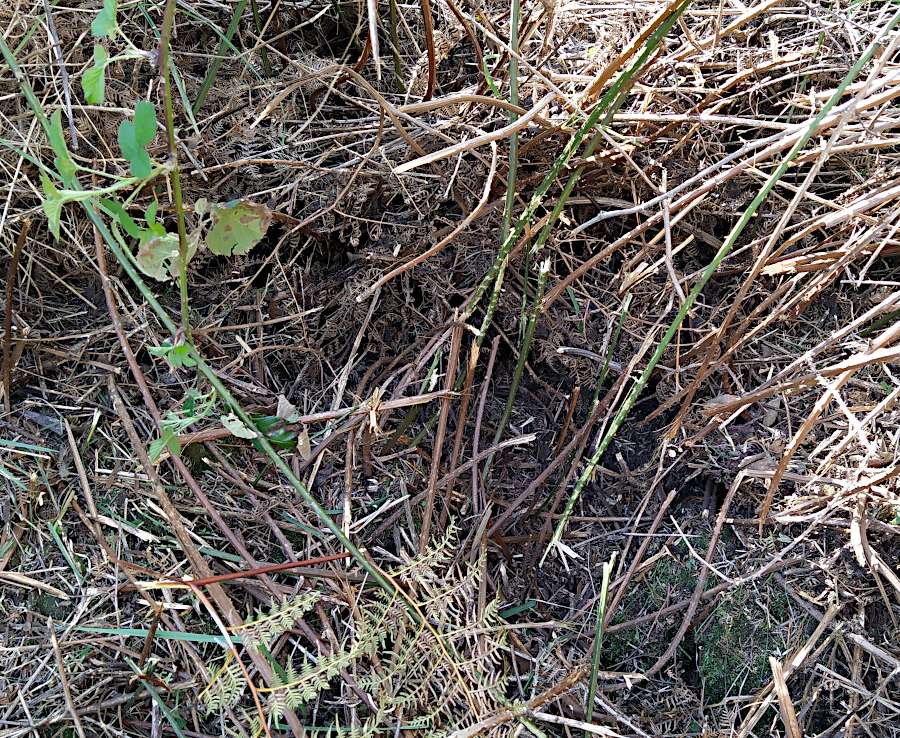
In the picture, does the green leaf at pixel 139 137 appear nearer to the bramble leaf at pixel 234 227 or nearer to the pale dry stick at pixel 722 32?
the bramble leaf at pixel 234 227

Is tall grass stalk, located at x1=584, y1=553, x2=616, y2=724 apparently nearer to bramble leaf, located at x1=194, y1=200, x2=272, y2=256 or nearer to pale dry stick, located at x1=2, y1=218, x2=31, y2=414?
bramble leaf, located at x1=194, y1=200, x2=272, y2=256

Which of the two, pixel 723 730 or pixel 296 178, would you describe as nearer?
pixel 723 730

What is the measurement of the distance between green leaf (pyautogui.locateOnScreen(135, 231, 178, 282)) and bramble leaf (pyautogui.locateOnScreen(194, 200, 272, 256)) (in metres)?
0.06

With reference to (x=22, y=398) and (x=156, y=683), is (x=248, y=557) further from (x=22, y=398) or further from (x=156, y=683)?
(x=22, y=398)

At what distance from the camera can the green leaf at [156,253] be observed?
38.5 inches

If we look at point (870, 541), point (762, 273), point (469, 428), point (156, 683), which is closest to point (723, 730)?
point (870, 541)

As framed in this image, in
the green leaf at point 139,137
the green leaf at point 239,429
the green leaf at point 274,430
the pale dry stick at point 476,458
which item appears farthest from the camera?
the pale dry stick at point 476,458

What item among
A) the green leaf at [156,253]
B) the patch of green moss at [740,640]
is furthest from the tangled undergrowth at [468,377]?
the green leaf at [156,253]

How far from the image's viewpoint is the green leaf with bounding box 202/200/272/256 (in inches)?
41.7

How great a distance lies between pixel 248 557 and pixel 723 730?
88 cm

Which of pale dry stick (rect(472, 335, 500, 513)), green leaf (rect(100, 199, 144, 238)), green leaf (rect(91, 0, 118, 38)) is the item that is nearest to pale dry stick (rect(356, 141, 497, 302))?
pale dry stick (rect(472, 335, 500, 513))

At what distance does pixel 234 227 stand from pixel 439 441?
0.52m

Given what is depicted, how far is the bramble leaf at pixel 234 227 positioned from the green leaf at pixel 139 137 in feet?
0.61

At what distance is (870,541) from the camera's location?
1312mm
